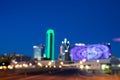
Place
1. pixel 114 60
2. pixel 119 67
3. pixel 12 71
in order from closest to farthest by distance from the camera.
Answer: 1. pixel 12 71
2. pixel 119 67
3. pixel 114 60

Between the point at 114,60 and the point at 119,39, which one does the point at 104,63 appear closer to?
the point at 114,60

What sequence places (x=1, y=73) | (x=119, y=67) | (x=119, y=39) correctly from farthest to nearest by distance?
1. (x=119, y=67)
2. (x=1, y=73)
3. (x=119, y=39)

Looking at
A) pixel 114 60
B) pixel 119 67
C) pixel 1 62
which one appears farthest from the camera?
pixel 1 62

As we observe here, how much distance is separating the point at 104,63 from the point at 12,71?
3661 inches

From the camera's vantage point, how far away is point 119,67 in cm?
12488

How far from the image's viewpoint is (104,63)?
158 metres

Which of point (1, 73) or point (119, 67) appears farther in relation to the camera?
point (119, 67)

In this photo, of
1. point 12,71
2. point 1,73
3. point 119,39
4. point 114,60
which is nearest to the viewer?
point 119,39

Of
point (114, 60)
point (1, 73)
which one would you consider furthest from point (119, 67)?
point (1, 73)

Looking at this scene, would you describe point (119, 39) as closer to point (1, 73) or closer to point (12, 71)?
point (1, 73)

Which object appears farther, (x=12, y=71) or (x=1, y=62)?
(x=1, y=62)

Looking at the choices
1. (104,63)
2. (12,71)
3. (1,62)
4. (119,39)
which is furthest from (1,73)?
(104,63)

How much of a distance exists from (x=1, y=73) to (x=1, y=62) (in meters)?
86.2

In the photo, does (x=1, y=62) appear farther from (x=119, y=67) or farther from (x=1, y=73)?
(x=1, y=73)
